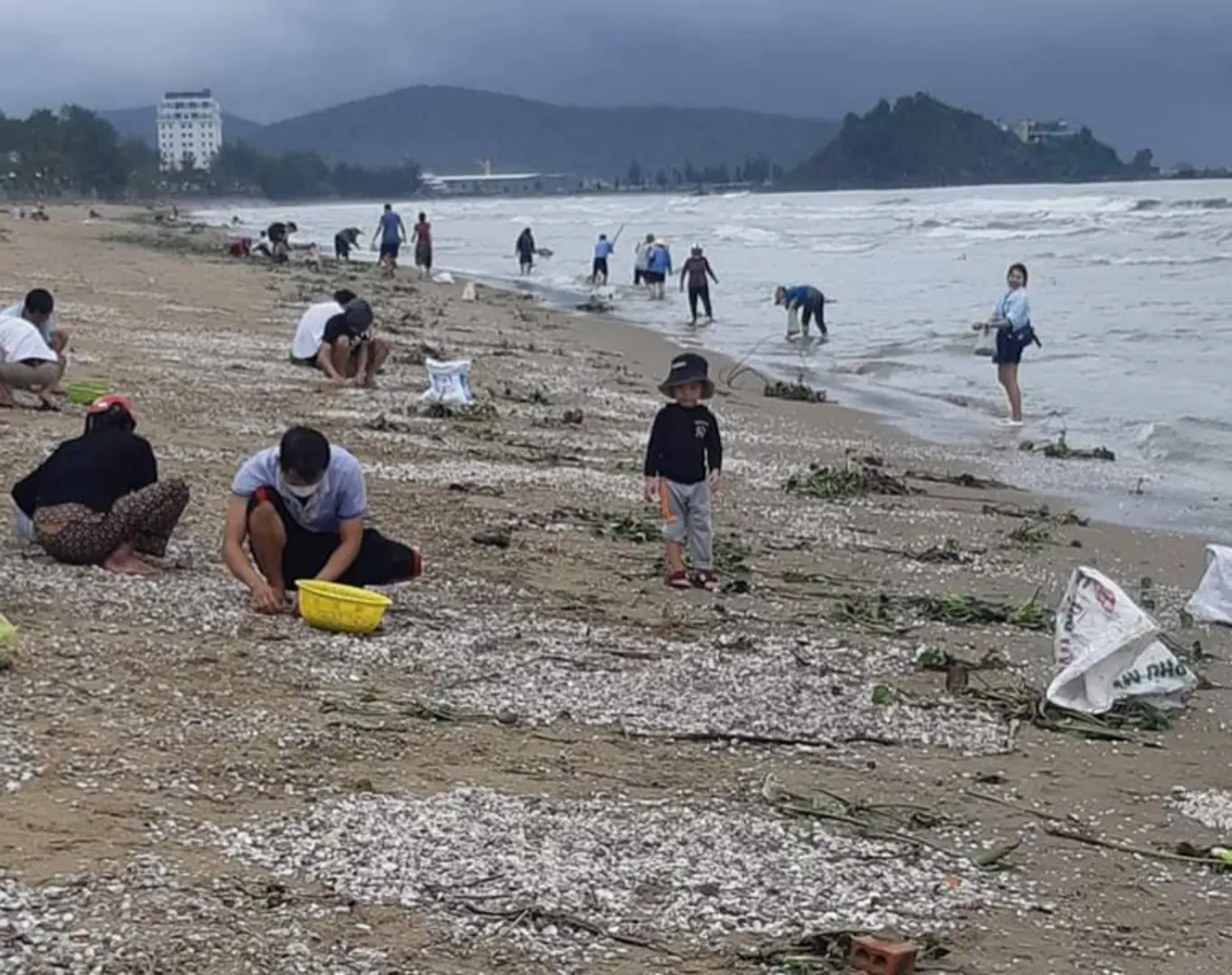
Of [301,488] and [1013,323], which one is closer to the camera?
[301,488]

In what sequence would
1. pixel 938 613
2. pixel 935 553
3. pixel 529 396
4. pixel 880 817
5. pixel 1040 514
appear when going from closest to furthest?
1. pixel 880 817
2. pixel 938 613
3. pixel 935 553
4. pixel 1040 514
5. pixel 529 396

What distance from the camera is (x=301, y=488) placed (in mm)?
7117

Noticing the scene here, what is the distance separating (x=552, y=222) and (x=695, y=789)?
90.5 metres

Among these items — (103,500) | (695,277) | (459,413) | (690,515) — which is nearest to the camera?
(103,500)

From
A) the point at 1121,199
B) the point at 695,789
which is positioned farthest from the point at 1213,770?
the point at 1121,199

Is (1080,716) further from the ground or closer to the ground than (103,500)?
closer to the ground

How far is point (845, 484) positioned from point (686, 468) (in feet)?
12.9

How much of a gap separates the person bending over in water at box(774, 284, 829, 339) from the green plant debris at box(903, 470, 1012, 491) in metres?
12.8

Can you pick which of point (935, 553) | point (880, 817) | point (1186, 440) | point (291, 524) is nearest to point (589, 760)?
point (880, 817)

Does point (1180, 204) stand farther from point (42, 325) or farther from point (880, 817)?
point (880, 817)

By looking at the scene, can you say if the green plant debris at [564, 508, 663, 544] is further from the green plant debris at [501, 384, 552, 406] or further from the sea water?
the green plant debris at [501, 384, 552, 406]

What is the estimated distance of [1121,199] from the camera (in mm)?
74188

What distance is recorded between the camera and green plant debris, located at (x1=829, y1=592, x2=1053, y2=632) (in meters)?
8.21

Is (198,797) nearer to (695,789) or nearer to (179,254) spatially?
Answer: (695,789)
